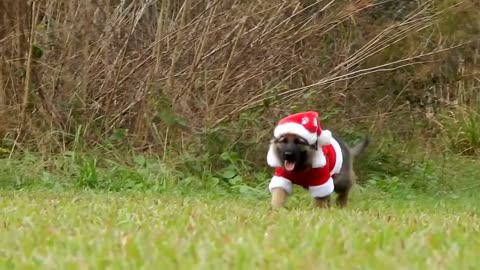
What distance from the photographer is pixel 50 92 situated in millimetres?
12727

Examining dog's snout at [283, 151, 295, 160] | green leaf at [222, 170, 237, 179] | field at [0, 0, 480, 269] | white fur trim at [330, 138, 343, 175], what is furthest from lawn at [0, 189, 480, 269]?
green leaf at [222, 170, 237, 179]

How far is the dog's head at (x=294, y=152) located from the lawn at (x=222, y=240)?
1.28 m

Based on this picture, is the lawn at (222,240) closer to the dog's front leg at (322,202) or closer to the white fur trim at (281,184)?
the white fur trim at (281,184)

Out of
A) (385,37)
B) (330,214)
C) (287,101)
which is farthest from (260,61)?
(330,214)

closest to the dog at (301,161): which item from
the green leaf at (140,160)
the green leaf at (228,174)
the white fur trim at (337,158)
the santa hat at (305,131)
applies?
the santa hat at (305,131)

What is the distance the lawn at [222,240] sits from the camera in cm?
412

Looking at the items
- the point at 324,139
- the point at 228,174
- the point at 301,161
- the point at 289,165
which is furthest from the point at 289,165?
the point at 228,174

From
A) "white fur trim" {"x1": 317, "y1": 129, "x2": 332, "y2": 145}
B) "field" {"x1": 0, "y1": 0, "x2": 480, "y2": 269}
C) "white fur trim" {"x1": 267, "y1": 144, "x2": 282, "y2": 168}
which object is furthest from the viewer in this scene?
"field" {"x1": 0, "y1": 0, "x2": 480, "y2": 269}

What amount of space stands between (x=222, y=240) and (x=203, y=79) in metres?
8.30

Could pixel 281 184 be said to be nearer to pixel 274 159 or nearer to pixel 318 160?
pixel 274 159

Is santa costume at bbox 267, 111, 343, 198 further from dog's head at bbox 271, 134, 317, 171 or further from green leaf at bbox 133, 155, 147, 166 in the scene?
green leaf at bbox 133, 155, 147, 166

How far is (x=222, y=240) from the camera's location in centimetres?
476

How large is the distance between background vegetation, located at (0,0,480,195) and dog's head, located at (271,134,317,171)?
2828 mm

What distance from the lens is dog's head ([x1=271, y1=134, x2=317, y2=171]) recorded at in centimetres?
859
